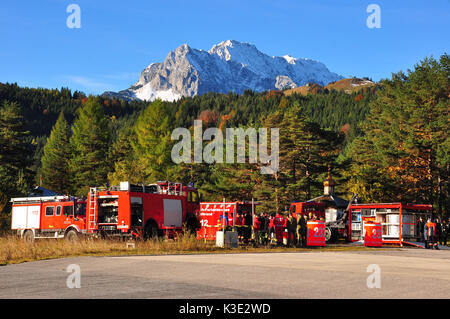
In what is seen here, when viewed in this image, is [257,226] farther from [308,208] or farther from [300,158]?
[300,158]

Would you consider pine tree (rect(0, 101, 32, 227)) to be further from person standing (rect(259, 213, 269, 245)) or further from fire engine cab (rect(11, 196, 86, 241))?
person standing (rect(259, 213, 269, 245))

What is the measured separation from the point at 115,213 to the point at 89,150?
49.1m

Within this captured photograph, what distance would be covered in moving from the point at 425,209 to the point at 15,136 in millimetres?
44210

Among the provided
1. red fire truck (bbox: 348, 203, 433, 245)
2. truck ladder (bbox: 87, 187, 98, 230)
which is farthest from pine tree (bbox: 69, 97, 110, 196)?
red fire truck (bbox: 348, 203, 433, 245)

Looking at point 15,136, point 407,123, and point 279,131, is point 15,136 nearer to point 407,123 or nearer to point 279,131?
point 279,131

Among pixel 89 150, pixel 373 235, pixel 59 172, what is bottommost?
pixel 373 235

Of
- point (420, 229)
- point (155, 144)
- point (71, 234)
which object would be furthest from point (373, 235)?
point (155, 144)

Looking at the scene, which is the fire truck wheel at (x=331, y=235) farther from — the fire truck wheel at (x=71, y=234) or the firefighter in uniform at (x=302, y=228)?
the fire truck wheel at (x=71, y=234)

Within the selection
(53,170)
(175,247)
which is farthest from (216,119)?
(175,247)

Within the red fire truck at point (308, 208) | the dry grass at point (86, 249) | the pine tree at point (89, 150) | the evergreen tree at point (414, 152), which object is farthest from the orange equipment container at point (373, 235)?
the pine tree at point (89, 150)

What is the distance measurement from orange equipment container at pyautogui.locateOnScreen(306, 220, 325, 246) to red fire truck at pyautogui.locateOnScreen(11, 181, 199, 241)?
6.93 metres

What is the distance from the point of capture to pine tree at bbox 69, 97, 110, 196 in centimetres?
7231

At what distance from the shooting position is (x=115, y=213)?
28.8 m

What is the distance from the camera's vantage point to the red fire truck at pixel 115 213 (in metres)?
28.6
